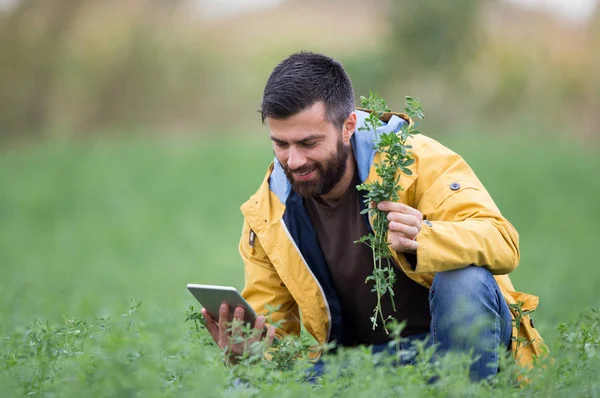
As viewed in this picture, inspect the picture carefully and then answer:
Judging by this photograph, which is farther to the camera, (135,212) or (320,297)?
(135,212)

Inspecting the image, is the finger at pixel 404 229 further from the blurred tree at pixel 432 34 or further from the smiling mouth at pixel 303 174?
the blurred tree at pixel 432 34

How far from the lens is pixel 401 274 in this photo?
433 cm

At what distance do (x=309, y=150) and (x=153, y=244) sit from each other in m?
9.84

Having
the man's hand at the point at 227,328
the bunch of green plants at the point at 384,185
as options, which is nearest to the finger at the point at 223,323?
the man's hand at the point at 227,328

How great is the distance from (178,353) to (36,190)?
14.1 metres

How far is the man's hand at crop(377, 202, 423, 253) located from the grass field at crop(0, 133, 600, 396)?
783mm

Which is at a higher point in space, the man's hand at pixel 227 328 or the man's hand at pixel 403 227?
the man's hand at pixel 403 227

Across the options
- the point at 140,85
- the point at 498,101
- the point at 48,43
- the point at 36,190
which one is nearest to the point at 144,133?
the point at 140,85

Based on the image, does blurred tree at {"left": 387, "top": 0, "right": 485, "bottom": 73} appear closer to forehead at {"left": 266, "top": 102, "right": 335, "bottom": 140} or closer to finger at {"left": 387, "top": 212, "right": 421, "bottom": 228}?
forehead at {"left": 266, "top": 102, "right": 335, "bottom": 140}

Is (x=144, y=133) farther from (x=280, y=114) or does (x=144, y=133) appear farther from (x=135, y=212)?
(x=280, y=114)

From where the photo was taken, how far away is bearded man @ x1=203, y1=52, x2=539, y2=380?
377 cm

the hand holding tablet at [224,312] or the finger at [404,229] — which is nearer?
the finger at [404,229]

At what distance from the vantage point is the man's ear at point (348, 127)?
14.4 ft

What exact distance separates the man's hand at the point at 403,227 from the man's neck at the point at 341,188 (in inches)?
24.8
